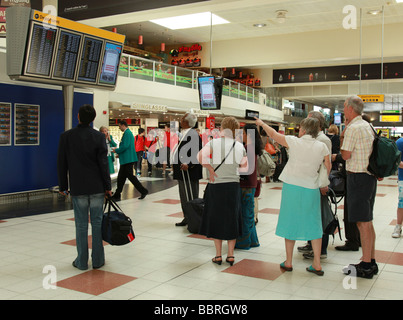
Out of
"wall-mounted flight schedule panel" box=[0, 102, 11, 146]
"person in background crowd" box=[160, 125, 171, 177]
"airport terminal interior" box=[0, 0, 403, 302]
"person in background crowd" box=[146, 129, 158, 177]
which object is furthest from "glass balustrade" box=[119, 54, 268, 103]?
"wall-mounted flight schedule panel" box=[0, 102, 11, 146]

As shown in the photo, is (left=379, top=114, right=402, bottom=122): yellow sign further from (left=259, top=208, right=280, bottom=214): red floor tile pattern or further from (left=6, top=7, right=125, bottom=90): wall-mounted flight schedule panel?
(left=6, top=7, right=125, bottom=90): wall-mounted flight schedule panel

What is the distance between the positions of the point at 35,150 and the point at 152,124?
37.1 ft

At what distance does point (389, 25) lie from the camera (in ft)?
52.3

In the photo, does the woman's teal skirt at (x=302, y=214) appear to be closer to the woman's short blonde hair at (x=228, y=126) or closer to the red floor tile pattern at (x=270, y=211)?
the woman's short blonde hair at (x=228, y=126)

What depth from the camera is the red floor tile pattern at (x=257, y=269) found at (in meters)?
4.20

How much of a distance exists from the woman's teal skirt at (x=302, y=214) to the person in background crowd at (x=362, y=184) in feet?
1.05

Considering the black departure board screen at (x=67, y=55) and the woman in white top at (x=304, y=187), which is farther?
the black departure board screen at (x=67, y=55)

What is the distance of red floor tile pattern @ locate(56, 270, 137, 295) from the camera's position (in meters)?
3.75

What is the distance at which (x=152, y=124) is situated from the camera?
790 inches

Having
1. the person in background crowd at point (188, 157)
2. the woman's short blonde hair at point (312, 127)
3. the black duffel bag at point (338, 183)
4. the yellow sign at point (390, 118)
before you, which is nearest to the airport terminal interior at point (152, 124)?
the black duffel bag at point (338, 183)

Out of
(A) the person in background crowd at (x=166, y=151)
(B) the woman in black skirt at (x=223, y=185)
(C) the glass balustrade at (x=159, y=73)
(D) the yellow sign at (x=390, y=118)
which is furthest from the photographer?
(D) the yellow sign at (x=390, y=118)

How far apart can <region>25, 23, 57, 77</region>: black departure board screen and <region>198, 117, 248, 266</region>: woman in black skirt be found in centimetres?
462
